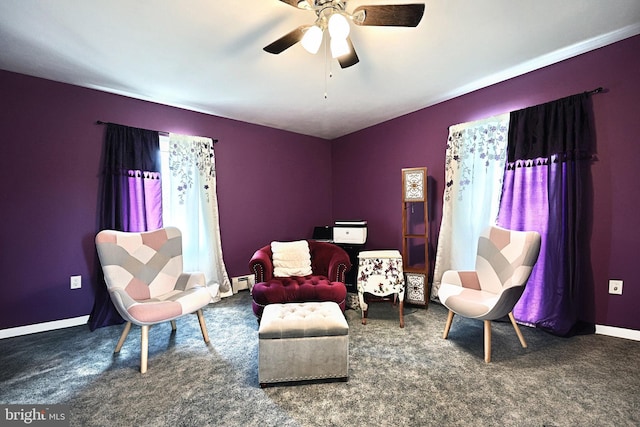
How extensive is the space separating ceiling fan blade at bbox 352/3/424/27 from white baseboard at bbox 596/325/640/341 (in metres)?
2.89

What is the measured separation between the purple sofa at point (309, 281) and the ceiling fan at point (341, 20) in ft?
6.36

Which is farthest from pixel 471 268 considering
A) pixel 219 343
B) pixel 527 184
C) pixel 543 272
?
pixel 219 343

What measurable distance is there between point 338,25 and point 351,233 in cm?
259

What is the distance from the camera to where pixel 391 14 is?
150cm

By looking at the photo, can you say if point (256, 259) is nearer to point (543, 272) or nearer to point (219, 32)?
point (219, 32)

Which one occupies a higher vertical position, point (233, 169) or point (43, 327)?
point (233, 169)

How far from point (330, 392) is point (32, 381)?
199 cm

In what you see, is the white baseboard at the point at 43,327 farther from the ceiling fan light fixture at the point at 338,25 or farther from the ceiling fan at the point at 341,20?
the ceiling fan light fixture at the point at 338,25

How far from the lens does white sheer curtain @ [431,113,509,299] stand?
9.66 feet

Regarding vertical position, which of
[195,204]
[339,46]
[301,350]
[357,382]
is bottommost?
[357,382]

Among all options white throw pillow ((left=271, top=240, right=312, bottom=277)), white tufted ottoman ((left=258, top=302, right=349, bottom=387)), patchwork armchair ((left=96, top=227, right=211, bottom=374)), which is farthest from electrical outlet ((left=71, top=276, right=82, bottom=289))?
white tufted ottoman ((left=258, top=302, right=349, bottom=387))

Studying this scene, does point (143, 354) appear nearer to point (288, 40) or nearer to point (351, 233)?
point (288, 40)

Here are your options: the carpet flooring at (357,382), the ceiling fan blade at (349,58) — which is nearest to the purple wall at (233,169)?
the carpet flooring at (357,382)

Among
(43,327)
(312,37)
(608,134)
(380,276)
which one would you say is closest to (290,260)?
(380,276)
